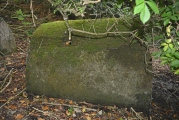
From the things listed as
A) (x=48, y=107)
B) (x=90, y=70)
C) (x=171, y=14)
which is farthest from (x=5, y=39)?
(x=171, y=14)

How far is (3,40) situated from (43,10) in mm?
3397

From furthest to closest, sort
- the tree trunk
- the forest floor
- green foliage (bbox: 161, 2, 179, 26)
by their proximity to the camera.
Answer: the tree trunk < the forest floor < green foliage (bbox: 161, 2, 179, 26)

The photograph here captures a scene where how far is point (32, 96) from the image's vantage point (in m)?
3.37

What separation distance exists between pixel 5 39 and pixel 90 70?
224 cm

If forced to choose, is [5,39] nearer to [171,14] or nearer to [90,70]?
[90,70]

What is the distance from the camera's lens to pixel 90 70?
3184 millimetres

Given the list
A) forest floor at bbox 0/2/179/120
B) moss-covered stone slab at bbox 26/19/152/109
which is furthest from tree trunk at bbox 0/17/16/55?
moss-covered stone slab at bbox 26/19/152/109

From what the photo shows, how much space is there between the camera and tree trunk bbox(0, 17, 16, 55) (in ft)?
14.7

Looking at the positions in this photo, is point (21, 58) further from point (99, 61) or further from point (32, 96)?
point (99, 61)

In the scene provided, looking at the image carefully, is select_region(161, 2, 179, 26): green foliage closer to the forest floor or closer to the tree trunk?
the forest floor

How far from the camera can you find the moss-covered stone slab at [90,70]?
3.17 meters

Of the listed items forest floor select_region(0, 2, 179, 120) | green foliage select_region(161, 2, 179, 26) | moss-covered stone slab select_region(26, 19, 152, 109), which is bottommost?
forest floor select_region(0, 2, 179, 120)

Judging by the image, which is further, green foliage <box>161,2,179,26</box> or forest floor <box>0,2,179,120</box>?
forest floor <box>0,2,179,120</box>

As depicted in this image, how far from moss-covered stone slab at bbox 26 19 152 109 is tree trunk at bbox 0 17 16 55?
148 cm
